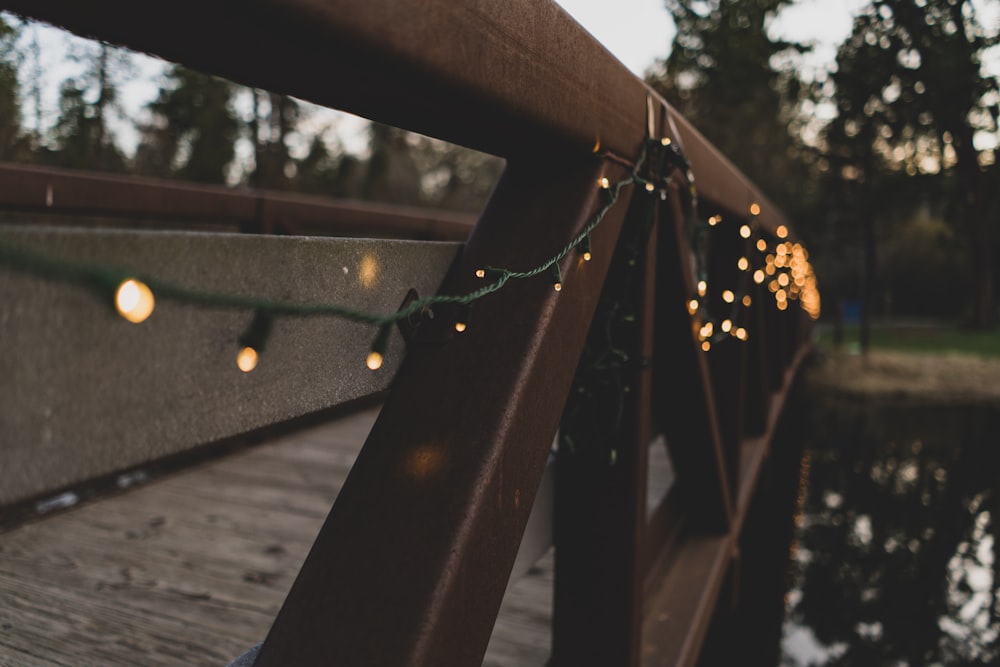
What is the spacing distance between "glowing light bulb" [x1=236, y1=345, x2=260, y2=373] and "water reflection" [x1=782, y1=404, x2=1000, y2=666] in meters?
2.87

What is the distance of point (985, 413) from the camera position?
24.6ft

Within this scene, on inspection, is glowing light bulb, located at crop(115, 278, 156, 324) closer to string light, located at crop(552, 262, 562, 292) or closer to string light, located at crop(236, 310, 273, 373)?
string light, located at crop(236, 310, 273, 373)

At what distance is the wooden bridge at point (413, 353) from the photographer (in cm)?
45

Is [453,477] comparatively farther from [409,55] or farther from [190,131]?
[190,131]

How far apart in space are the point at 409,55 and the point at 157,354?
31cm

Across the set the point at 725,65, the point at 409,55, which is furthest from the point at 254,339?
the point at 725,65

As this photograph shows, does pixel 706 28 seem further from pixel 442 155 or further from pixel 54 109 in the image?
pixel 442 155

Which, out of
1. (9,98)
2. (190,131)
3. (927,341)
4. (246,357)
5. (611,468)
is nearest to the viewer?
(246,357)

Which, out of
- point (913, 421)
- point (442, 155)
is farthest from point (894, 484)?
point (442, 155)

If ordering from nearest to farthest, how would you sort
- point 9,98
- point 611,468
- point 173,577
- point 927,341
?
point 611,468
point 173,577
point 9,98
point 927,341

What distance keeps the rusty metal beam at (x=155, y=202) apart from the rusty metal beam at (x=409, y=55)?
8.22 feet

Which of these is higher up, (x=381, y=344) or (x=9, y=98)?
(x=9, y=98)

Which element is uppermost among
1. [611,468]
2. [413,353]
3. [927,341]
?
[413,353]

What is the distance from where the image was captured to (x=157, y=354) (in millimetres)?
485
